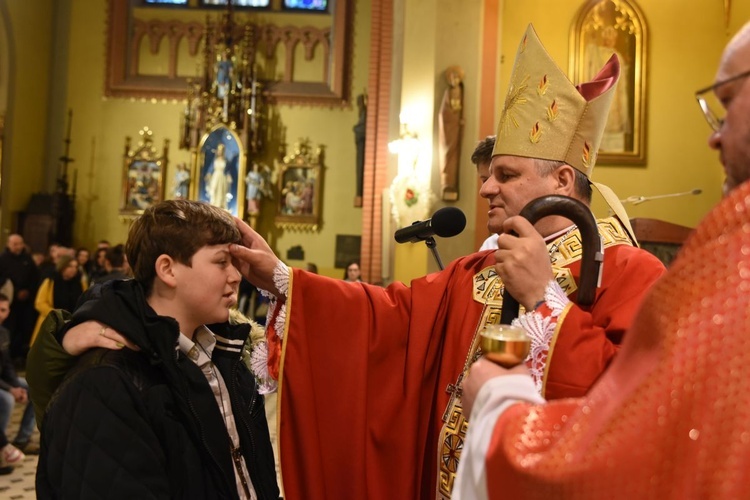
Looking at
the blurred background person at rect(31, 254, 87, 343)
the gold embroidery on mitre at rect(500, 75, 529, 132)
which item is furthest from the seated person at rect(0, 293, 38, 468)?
the gold embroidery on mitre at rect(500, 75, 529, 132)

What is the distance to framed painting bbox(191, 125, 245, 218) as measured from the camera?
14.6 metres

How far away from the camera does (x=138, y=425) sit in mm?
1742

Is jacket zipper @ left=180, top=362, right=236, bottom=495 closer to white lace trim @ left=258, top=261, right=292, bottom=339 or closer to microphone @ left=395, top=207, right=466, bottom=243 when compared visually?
white lace trim @ left=258, top=261, right=292, bottom=339

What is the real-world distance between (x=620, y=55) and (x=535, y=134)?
290 inches

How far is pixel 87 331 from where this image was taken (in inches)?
71.3

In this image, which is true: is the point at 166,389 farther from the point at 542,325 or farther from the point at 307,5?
the point at 307,5

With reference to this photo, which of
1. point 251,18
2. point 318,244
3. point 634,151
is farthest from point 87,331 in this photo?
point 251,18

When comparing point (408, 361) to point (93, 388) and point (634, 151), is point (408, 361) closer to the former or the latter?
point (93, 388)

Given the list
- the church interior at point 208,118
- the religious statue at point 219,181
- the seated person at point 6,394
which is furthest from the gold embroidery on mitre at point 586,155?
the religious statue at point 219,181

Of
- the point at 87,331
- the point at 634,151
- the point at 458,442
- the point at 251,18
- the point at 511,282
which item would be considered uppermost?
the point at 251,18

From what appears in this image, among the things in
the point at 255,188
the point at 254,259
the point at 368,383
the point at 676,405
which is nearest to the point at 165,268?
the point at 254,259

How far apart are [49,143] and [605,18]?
36.1ft

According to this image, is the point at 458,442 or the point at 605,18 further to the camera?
the point at 605,18

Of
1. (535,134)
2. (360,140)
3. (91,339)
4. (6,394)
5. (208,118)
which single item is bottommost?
(6,394)
